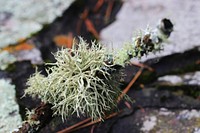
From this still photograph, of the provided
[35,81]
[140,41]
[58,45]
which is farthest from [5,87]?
[140,41]

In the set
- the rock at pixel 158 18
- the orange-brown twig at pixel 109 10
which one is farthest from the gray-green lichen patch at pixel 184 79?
the orange-brown twig at pixel 109 10

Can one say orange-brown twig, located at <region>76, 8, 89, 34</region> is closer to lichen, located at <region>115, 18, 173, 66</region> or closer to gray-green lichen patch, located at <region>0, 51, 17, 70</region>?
gray-green lichen patch, located at <region>0, 51, 17, 70</region>

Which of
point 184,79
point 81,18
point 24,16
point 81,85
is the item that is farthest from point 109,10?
point 81,85

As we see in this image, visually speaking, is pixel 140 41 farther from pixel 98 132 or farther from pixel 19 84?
pixel 19 84

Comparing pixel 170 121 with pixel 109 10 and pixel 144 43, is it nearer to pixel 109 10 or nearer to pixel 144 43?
pixel 144 43

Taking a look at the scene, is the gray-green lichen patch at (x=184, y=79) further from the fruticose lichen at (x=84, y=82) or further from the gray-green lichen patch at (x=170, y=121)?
the fruticose lichen at (x=84, y=82)

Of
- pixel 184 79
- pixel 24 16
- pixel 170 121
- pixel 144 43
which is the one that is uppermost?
pixel 24 16

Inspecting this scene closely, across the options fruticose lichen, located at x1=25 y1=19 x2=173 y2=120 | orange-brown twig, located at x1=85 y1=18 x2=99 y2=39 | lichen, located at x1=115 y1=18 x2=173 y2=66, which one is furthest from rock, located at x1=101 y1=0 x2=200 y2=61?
fruticose lichen, located at x1=25 y1=19 x2=173 y2=120
